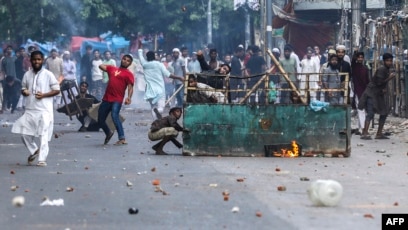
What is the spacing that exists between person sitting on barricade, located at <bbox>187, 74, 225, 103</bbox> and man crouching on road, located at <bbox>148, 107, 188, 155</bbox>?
0.29 metres

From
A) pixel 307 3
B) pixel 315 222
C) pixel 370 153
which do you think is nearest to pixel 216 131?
pixel 370 153

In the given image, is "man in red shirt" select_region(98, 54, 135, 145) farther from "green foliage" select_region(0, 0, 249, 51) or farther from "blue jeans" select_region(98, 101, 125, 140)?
"green foliage" select_region(0, 0, 249, 51)

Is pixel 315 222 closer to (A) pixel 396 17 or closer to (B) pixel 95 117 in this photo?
(B) pixel 95 117

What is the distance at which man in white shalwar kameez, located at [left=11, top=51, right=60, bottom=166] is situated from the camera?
1470cm

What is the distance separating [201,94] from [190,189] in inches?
190

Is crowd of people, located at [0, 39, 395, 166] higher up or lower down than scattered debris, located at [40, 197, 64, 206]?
higher up

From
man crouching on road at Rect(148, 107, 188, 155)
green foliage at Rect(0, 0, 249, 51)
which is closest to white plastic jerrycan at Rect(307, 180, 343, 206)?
man crouching on road at Rect(148, 107, 188, 155)

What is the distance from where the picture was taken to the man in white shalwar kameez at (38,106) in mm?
14695

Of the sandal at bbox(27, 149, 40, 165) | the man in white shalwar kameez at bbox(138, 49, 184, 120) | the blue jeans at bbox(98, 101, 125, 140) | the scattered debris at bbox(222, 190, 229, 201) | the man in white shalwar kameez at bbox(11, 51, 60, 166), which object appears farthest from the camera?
the man in white shalwar kameez at bbox(138, 49, 184, 120)

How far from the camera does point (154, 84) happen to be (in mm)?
23703

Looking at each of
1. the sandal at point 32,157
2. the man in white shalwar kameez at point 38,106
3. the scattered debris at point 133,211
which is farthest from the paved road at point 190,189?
the man in white shalwar kameez at point 38,106

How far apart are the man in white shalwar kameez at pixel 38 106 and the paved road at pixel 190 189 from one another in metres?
0.44

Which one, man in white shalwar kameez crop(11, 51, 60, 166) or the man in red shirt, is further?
the man in red shirt

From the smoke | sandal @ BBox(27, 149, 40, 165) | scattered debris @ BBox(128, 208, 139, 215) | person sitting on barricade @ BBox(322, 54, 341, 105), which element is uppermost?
the smoke
